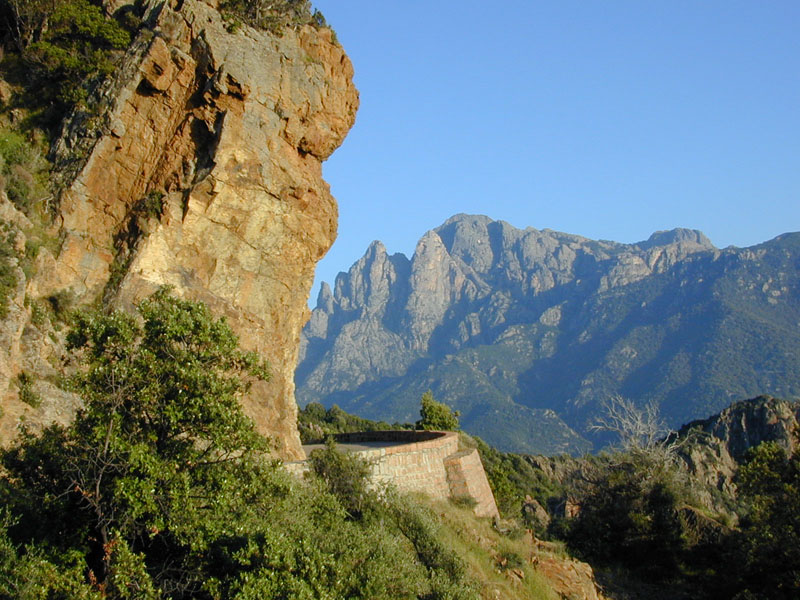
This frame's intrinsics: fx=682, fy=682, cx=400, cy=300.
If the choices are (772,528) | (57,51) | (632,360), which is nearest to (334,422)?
(57,51)

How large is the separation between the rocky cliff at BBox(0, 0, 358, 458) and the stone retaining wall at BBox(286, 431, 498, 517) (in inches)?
142

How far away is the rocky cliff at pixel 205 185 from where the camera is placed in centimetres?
2017

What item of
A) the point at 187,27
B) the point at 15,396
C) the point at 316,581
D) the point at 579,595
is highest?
the point at 187,27

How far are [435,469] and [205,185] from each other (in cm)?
1193

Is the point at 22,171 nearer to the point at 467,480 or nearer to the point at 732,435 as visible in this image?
the point at 467,480

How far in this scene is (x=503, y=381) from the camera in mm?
170625

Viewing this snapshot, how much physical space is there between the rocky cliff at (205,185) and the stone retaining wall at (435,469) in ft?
11.8

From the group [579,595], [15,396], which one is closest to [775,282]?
[579,595]

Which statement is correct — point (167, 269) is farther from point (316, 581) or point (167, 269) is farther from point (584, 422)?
point (584, 422)

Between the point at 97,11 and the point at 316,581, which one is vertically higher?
the point at 97,11

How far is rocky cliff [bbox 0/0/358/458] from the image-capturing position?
794 inches

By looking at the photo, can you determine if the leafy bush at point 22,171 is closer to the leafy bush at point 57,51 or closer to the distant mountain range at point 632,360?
the leafy bush at point 57,51

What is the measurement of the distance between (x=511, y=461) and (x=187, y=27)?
175 feet

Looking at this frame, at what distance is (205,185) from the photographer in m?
21.6
